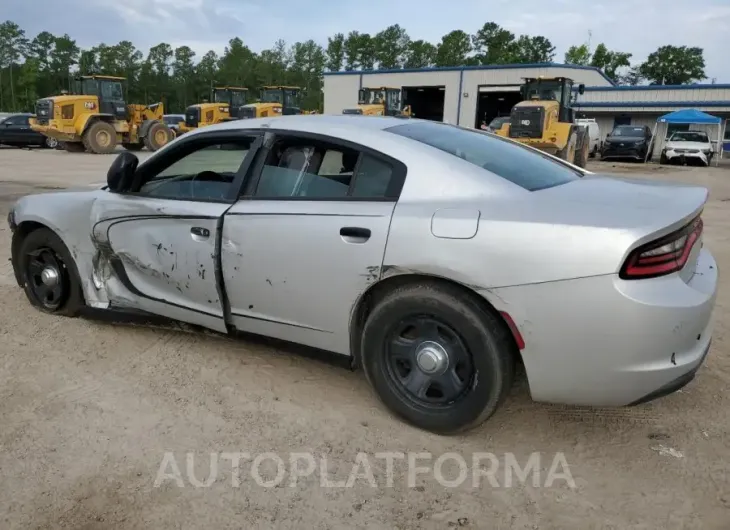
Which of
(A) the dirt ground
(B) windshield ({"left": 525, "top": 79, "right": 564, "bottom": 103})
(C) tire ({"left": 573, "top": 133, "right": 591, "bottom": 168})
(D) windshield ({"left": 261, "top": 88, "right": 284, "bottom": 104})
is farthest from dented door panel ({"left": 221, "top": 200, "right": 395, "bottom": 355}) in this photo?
(D) windshield ({"left": 261, "top": 88, "right": 284, "bottom": 104})

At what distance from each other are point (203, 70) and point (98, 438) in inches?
3955

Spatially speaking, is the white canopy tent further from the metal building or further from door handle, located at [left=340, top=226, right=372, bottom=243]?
door handle, located at [left=340, top=226, right=372, bottom=243]

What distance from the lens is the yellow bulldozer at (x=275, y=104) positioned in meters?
27.1

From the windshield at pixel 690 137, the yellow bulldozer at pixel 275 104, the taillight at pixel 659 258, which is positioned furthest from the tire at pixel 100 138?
the taillight at pixel 659 258

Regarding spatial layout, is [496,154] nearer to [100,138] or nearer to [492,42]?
[100,138]

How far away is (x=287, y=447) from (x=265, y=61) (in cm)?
10535

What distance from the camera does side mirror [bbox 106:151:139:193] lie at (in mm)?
3625

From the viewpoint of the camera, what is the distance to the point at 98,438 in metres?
2.85

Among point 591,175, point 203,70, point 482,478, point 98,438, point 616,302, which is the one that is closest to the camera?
point 616,302

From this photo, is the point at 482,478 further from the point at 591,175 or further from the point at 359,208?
the point at 591,175

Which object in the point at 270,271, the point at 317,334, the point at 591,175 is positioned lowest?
the point at 317,334

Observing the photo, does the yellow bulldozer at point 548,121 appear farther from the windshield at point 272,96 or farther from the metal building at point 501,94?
the windshield at point 272,96

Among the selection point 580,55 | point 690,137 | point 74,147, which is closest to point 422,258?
point 74,147

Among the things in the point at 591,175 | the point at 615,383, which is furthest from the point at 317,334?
the point at 591,175
